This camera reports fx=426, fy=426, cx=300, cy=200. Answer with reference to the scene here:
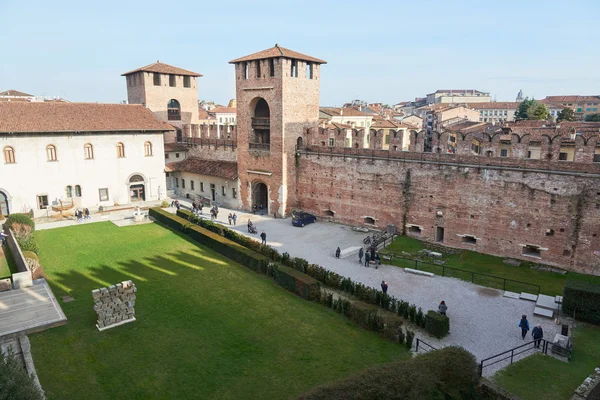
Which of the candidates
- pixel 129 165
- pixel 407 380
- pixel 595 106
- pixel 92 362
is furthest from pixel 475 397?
pixel 595 106

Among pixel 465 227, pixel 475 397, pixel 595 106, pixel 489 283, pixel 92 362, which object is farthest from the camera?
pixel 595 106

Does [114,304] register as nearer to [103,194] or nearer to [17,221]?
[17,221]

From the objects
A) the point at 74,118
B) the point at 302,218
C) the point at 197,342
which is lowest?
the point at 197,342

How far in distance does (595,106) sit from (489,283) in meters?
94.7

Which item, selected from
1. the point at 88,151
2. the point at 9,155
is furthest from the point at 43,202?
the point at 88,151

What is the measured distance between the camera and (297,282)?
16.2m

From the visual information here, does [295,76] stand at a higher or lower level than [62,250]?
higher

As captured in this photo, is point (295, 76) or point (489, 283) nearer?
point (489, 283)

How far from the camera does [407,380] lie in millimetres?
8789

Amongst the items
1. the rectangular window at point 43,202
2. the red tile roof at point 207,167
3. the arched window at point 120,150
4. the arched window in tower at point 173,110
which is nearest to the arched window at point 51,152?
the rectangular window at point 43,202

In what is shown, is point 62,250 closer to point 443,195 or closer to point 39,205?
point 39,205

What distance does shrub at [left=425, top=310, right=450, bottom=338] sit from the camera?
13156mm

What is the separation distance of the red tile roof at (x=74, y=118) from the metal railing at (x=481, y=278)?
2172 cm

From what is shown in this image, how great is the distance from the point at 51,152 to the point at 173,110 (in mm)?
11601
